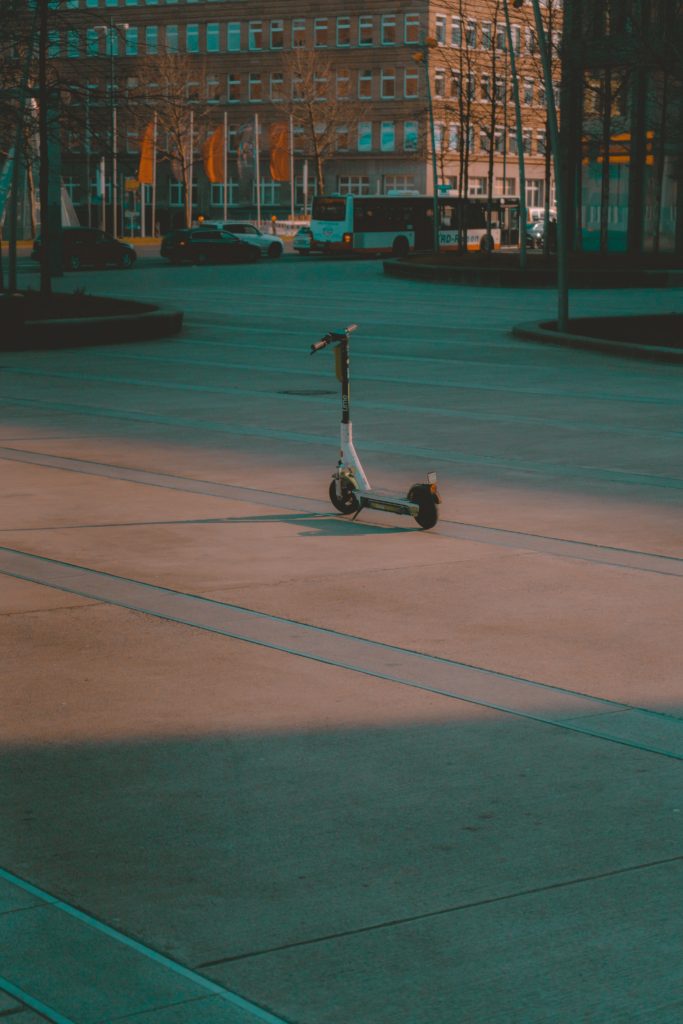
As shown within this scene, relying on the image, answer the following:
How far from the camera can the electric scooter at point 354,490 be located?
32.0 ft

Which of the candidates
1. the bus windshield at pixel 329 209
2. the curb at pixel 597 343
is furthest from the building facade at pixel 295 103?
the curb at pixel 597 343

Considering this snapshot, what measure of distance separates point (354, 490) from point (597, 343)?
47.3 ft

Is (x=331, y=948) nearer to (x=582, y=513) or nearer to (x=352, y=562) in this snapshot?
(x=352, y=562)

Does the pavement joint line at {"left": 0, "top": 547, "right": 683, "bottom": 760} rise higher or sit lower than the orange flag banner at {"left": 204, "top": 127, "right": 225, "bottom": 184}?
lower

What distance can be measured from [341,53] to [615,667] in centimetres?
10806

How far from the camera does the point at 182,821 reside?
4961 mm

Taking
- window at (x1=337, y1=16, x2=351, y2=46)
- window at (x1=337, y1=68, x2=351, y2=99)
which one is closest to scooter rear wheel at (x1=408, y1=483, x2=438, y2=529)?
window at (x1=337, y1=68, x2=351, y2=99)

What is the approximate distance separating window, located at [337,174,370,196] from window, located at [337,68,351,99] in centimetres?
509

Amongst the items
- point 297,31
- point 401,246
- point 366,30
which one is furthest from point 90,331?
point 297,31

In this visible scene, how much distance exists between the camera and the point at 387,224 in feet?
255

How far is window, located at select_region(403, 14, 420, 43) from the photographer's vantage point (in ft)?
353

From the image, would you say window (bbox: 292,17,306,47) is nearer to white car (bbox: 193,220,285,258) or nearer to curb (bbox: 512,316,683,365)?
white car (bbox: 193,220,285,258)

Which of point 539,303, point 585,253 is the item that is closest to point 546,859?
point 539,303

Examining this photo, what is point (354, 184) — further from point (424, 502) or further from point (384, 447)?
point (424, 502)
